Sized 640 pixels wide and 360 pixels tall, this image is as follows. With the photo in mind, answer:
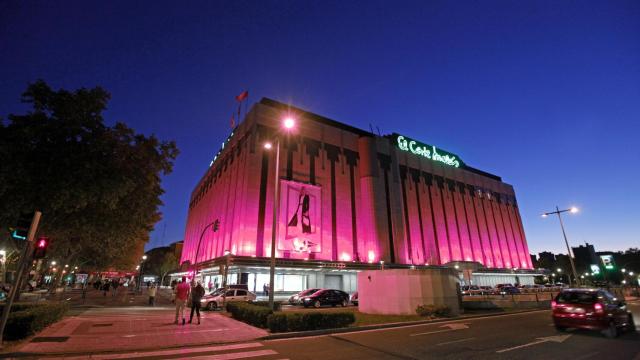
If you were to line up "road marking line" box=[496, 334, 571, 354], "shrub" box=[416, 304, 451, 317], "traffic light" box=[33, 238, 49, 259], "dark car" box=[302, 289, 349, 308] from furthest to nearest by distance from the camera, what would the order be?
"dark car" box=[302, 289, 349, 308] → "shrub" box=[416, 304, 451, 317] → "traffic light" box=[33, 238, 49, 259] → "road marking line" box=[496, 334, 571, 354]

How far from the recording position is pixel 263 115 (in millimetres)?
45594

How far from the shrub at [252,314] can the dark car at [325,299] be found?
9.87 meters

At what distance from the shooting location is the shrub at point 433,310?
18.0 meters

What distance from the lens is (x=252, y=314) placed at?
15.0m

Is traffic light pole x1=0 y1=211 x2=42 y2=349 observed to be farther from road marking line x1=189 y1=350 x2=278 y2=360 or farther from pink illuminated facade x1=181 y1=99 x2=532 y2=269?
pink illuminated facade x1=181 y1=99 x2=532 y2=269

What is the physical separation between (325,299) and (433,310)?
38.0 ft

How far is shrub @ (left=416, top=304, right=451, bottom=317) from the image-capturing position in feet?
59.2

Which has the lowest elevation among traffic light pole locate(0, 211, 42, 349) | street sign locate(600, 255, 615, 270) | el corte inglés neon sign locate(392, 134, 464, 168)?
traffic light pole locate(0, 211, 42, 349)

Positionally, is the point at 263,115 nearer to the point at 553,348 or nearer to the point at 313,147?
the point at 313,147

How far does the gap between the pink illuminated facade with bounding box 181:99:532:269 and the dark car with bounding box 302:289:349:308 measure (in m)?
10.7

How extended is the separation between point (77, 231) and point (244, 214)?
21.9 m

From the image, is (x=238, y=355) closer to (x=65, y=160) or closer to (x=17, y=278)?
(x=17, y=278)

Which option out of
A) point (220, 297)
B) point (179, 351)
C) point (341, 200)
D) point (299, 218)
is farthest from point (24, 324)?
point (341, 200)

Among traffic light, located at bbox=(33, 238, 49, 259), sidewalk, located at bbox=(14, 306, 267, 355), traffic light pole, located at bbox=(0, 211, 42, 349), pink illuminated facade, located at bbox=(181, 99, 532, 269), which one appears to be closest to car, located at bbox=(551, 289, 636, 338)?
sidewalk, located at bbox=(14, 306, 267, 355)
